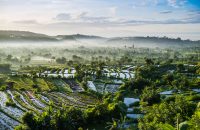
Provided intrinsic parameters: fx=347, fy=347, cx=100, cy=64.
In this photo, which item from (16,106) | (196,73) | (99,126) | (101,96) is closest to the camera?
(99,126)

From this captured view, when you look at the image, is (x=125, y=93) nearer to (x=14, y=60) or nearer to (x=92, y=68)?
(x=92, y=68)

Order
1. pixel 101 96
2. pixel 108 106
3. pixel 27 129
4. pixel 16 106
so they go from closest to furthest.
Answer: pixel 27 129 < pixel 108 106 < pixel 16 106 < pixel 101 96

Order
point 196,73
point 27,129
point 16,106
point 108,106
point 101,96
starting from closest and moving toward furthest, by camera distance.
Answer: point 27,129 < point 108,106 < point 16,106 < point 101,96 < point 196,73

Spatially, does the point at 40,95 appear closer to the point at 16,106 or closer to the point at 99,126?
the point at 16,106

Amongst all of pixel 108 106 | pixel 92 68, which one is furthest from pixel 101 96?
pixel 92 68

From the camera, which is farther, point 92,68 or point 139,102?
point 92,68

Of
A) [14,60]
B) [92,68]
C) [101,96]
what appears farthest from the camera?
[14,60]

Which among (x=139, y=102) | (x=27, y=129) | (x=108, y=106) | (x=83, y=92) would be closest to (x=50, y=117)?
(x=27, y=129)

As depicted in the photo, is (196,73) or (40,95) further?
(196,73)
